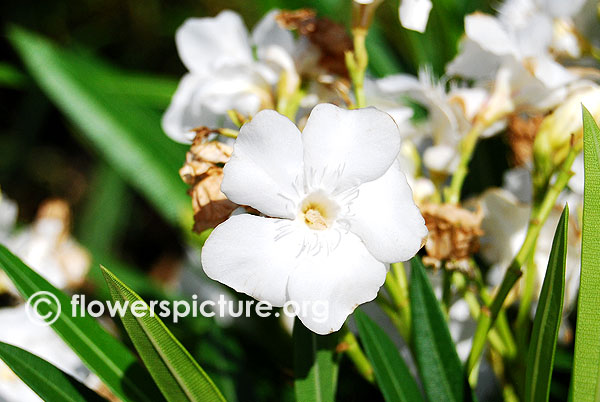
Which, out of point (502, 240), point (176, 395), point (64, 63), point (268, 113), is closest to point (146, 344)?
point (176, 395)

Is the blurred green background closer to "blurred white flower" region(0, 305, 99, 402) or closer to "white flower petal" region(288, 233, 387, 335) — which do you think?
"blurred white flower" region(0, 305, 99, 402)

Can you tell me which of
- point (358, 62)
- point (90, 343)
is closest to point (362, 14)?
point (358, 62)

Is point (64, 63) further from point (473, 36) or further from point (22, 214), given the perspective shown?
point (22, 214)

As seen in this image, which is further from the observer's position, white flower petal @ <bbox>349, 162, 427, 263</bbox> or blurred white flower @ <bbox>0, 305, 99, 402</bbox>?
blurred white flower @ <bbox>0, 305, 99, 402</bbox>

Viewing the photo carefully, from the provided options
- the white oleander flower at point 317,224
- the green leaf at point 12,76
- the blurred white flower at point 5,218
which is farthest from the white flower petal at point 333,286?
the green leaf at point 12,76

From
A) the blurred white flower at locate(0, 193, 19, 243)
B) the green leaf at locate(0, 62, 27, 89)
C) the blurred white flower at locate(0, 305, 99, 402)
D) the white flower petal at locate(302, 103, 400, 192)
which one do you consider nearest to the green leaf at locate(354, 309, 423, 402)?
the white flower petal at locate(302, 103, 400, 192)

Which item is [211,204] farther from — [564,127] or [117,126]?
[117,126]

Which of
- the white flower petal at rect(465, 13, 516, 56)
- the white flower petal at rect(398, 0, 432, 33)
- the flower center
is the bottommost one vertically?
the flower center
